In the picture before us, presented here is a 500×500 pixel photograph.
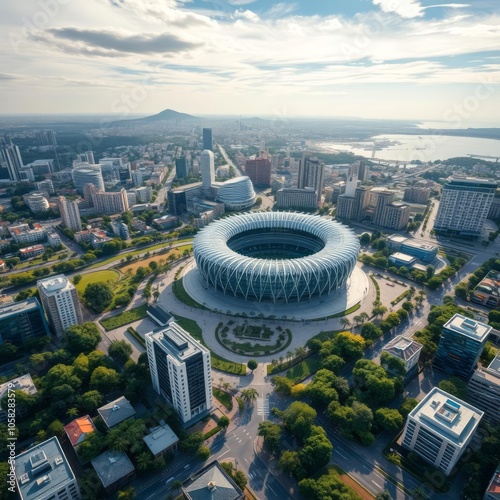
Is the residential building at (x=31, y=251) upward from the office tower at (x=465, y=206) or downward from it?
downward

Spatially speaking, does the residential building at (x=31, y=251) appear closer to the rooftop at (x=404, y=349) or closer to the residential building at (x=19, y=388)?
the residential building at (x=19, y=388)

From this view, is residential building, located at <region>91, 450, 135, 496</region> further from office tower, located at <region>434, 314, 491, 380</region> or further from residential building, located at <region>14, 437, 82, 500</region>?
office tower, located at <region>434, 314, 491, 380</region>

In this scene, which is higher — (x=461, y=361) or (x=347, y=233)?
(x=347, y=233)

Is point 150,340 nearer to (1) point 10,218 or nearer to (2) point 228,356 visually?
(2) point 228,356

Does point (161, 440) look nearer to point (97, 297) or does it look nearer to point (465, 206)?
point (97, 297)

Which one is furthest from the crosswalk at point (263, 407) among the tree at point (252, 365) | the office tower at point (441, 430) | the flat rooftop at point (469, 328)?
the flat rooftop at point (469, 328)

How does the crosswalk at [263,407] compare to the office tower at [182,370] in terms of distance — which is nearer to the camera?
the office tower at [182,370]

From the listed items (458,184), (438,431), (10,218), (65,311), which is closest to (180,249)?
(65,311)
